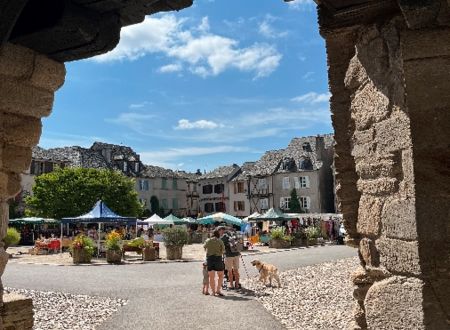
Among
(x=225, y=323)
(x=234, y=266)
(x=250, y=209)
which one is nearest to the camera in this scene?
(x=225, y=323)

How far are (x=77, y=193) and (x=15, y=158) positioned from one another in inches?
1525

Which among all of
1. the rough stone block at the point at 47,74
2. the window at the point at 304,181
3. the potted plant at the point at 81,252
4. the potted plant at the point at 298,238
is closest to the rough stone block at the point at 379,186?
the rough stone block at the point at 47,74

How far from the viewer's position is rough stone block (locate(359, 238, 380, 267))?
10.5 feet

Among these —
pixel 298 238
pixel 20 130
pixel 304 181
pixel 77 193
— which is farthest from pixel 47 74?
pixel 304 181

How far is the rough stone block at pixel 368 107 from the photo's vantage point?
10.0 feet

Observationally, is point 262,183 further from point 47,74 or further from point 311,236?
point 47,74

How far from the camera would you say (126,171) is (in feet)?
193

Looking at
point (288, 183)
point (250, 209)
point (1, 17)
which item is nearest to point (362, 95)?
point (1, 17)

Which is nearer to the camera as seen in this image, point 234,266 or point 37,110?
point 37,110

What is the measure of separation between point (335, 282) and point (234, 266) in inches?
119

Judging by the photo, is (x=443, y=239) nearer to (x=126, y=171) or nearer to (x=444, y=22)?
(x=444, y=22)

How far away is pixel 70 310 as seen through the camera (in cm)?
920

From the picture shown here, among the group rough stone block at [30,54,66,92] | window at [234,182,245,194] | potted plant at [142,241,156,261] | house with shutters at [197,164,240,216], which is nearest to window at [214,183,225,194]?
house with shutters at [197,164,240,216]

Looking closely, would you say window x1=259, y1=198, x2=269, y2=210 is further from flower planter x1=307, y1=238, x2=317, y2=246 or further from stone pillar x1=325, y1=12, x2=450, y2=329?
stone pillar x1=325, y1=12, x2=450, y2=329
